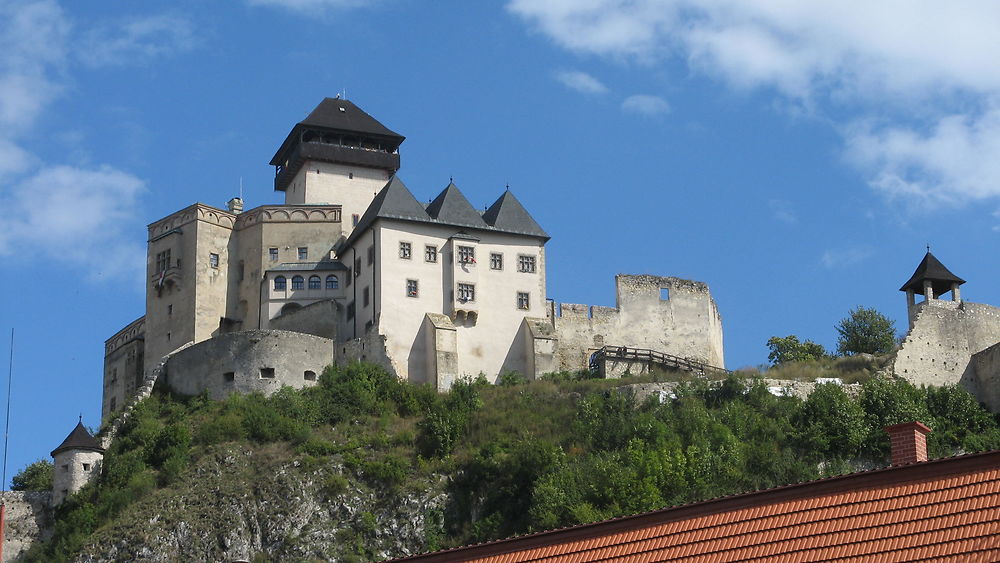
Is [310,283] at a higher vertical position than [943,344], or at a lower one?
higher

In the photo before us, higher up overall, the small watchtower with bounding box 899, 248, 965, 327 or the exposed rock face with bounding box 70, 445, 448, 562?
the small watchtower with bounding box 899, 248, 965, 327

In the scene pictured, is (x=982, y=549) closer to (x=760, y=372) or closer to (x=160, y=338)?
(x=760, y=372)

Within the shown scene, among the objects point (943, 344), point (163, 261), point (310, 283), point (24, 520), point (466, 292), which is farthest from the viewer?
point (163, 261)

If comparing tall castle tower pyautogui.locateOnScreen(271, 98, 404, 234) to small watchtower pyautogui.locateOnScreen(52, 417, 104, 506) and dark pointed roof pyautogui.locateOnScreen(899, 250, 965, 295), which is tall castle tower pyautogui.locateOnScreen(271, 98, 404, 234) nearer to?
small watchtower pyautogui.locateOnScreen(52, 417, 104, 506)

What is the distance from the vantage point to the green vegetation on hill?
56812 mm

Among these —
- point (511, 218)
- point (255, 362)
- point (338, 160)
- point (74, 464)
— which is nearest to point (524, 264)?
point (511, 218)

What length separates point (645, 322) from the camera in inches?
2945

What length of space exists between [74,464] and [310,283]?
14.5m

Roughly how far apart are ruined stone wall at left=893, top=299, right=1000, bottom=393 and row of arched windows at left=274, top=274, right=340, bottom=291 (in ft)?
82.7

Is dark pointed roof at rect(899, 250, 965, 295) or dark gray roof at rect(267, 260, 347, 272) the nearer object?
dark pointed roof at rect(899, 250, 965, 295)

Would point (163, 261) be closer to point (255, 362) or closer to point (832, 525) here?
point (255, 362)

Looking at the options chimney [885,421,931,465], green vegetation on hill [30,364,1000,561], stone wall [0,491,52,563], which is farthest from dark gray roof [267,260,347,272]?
chimney [885,421,931,465]

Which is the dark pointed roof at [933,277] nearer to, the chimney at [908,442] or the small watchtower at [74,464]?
the small watchtower at [74,464]

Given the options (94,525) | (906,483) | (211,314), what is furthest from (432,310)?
(906,483)
